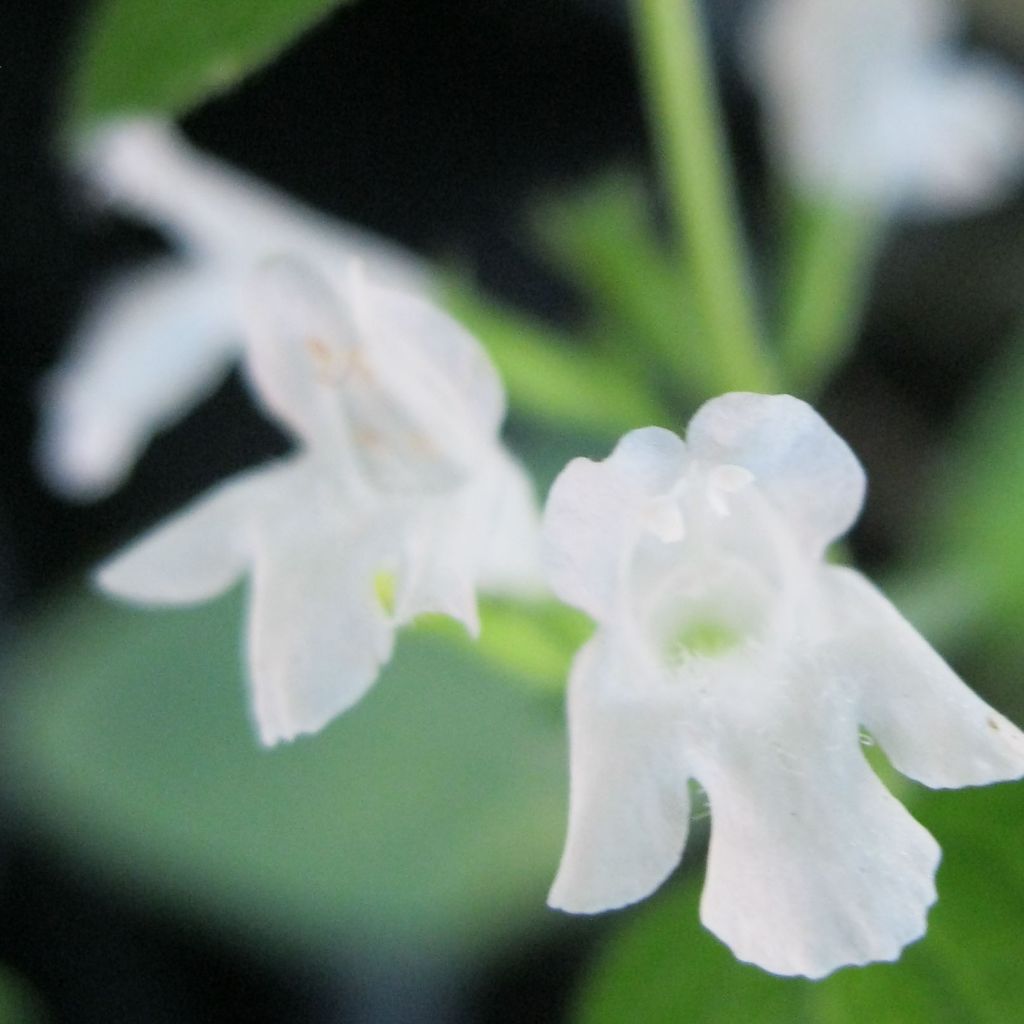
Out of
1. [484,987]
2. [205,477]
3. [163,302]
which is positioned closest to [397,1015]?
[484,987]

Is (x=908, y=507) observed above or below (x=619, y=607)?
below

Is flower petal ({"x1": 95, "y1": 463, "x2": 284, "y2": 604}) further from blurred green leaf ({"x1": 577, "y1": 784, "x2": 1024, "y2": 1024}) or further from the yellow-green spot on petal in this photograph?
blurred green leaf ({"x1": 577, "y1": 784, "x2": 1024, "y2": 1024})

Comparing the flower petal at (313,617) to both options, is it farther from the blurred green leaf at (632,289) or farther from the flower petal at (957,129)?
the flower petal at (957,129)

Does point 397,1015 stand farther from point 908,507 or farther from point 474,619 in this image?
point 474,619

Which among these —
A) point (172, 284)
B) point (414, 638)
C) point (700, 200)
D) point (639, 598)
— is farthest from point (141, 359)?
point (639, 598)

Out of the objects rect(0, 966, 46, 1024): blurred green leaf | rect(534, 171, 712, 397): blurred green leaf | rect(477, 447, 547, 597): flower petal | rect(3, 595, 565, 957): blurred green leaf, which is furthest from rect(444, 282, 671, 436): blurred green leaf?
rect(0, 966, 46, 1024): blurred green leaf
